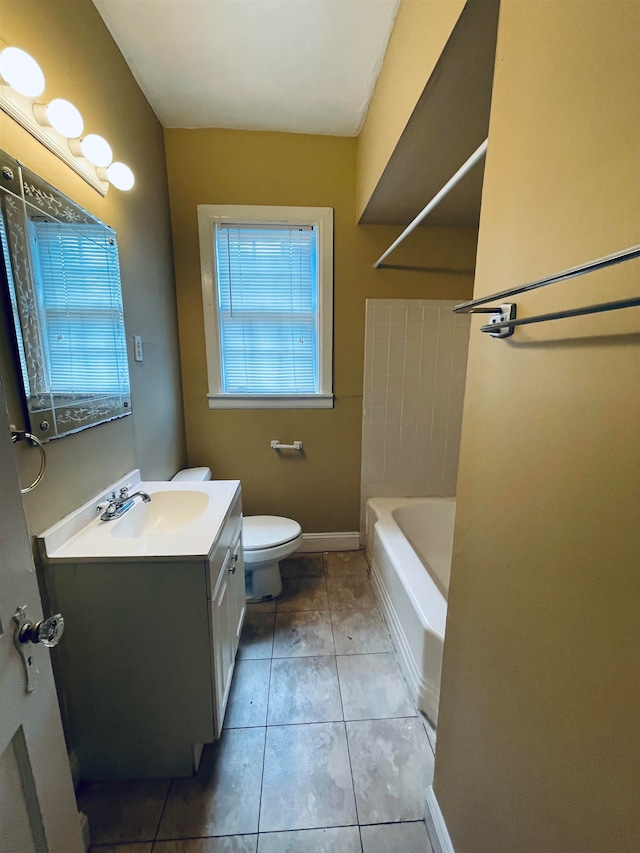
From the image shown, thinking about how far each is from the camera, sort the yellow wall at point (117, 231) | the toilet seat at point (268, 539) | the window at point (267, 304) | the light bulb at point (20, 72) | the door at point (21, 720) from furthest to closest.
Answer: the window at point (267, 304) → the toilet seat at point (268, 539) → the yellow wall at point (117, 231) → the light bulb at point (20, 72) → the door at point (21, 720)

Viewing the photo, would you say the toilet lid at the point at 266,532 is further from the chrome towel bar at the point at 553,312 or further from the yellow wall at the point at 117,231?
the chrome towel bar at the point at 553,312

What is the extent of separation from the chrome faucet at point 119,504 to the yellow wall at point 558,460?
1177 mm

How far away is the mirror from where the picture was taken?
916 mm

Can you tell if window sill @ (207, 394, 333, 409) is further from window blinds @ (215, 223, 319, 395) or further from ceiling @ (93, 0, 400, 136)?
ceiling @ (93, 0, 400, 136)

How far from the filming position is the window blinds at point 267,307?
2.16 meters

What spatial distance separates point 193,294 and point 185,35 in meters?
1.09

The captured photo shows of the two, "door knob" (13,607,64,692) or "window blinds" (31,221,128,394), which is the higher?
"window blinds" (31,221,128,394)

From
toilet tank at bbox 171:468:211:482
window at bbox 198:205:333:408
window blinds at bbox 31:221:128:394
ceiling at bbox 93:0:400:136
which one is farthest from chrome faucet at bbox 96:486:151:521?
ceiling at bbox 93:0:400:136

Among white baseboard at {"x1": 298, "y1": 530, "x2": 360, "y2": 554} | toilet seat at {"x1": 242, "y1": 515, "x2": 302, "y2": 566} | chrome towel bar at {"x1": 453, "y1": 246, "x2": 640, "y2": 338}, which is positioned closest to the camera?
chrome towel bar at {"x1": 453, "y1": 246, "x2": 640, "y2": 338}

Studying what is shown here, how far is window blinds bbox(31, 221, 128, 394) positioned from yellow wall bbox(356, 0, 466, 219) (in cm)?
118

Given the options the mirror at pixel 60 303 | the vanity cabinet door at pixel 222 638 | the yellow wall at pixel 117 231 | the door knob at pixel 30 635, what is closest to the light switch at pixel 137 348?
the yellow wall at pixel 117 231

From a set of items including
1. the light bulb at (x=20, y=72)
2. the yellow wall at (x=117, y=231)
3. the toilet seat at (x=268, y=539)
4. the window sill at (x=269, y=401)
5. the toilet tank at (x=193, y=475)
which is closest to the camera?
the light bulb at (x=20, y=72)

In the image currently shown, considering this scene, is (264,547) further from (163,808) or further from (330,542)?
(163,808)

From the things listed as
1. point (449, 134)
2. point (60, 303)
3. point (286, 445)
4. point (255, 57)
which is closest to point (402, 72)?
point (449, 134)
